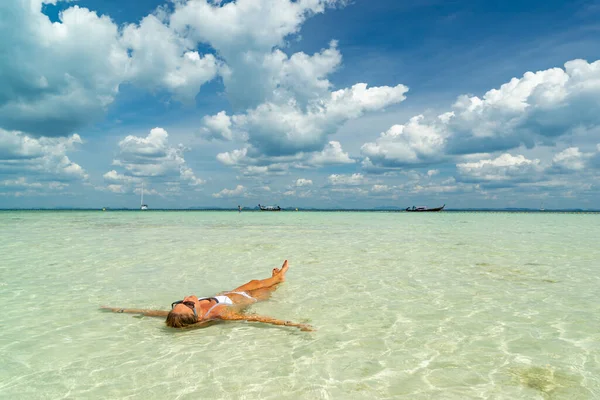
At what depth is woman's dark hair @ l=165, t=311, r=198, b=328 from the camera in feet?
23.8

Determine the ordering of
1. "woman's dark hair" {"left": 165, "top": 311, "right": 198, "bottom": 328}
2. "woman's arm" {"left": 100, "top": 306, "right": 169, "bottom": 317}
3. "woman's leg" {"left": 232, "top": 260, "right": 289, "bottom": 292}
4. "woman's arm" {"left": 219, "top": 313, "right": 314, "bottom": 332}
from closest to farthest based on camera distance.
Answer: "woman's arm" {"left": 219, "top": 313, "right": 314, "bottom": 332} → "woman's dark hair" {"left": 165, "top": 311, "right": 198, "bottom": 328} → "woman's arm" {"left": 100, "top": 306, "right": 169, "bottom": 317} → "woman's leg" {"left": 232, "top": 260, "right": 289, "bottom": 292}

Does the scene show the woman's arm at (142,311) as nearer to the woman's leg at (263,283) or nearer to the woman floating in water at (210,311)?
the woman floating in water at (210,311)

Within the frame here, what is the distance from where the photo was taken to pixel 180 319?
23.8 feet

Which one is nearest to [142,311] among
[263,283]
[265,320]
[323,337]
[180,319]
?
[180,319]

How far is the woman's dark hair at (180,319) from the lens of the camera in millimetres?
7258

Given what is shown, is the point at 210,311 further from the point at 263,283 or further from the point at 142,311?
the point at 263,283

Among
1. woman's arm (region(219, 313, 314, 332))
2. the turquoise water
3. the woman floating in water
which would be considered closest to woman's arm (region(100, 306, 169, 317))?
the woman floating in water

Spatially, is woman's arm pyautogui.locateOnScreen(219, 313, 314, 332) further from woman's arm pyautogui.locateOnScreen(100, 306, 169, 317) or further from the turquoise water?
woman's arm pyautogui.locateOnScreen(100, 306, 169, 317)

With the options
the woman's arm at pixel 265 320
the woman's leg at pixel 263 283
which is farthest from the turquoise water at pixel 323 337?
the woman's leg at pixel 263 283

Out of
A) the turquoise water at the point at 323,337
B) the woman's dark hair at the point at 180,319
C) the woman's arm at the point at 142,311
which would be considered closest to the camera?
the turquoise water at the point at 323,337

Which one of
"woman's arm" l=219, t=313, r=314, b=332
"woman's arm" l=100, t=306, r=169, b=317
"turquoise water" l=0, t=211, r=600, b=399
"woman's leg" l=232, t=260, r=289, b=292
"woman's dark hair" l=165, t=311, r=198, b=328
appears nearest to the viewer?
"turquoise water" l=0, t=211, r=600, b=399

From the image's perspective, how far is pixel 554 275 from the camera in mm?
12211

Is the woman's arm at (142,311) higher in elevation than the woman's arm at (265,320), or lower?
lower

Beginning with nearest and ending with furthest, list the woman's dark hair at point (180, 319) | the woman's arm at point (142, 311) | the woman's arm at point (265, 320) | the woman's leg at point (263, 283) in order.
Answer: the woman's arm at point (265, 320)
the woman's dark hair at point (180, 319)
the woman's arm at point (142, 311)
the woman's leg at point (263, 283)
